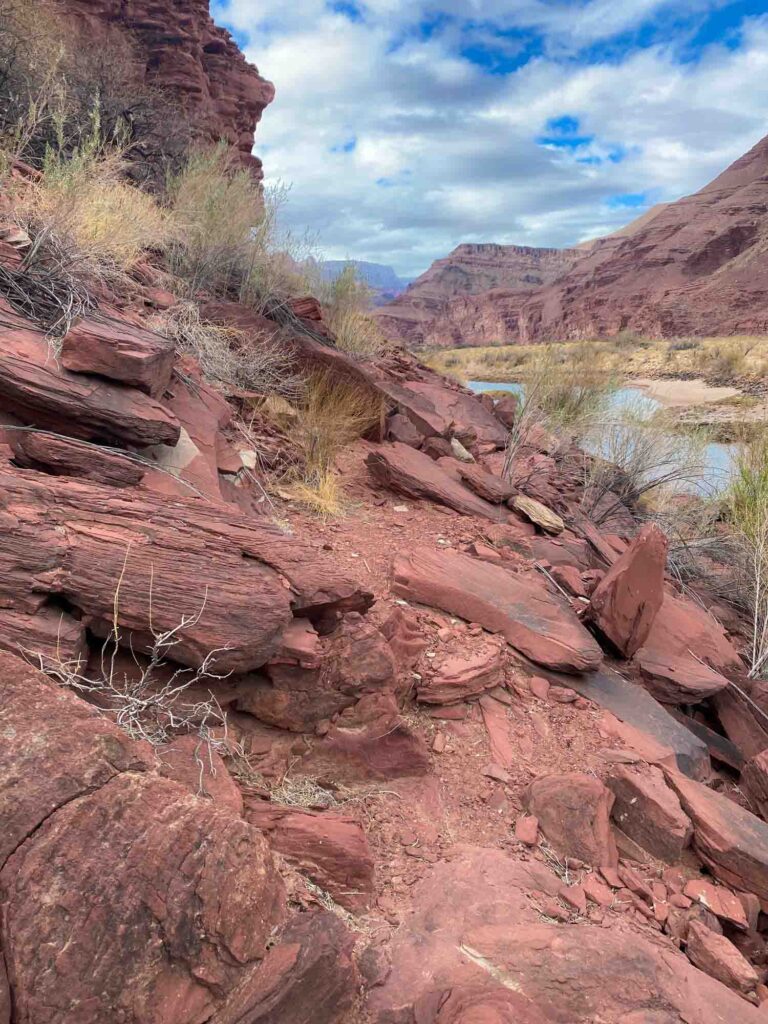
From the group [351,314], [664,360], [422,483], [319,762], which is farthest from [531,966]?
[664,360]

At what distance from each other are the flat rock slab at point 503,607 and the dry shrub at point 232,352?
299 cm

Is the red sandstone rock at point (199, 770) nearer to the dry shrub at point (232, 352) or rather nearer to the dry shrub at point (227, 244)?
the dry shrub at point (232, 352)

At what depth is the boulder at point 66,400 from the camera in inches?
133

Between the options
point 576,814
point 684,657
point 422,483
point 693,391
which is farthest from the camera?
point 693,391

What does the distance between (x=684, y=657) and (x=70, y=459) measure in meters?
4.71

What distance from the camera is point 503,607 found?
4.45m

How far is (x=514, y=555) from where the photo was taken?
564 cm

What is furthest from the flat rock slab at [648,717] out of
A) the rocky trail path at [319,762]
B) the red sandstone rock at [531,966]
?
the red sandstone rock at [531,966]

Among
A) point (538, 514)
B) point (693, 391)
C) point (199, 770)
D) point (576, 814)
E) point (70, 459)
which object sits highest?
point (693, 391)

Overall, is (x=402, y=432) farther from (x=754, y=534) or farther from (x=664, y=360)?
(x=664, y=360)

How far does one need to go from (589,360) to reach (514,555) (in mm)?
6613

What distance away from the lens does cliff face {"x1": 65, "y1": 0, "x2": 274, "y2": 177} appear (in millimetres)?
18500

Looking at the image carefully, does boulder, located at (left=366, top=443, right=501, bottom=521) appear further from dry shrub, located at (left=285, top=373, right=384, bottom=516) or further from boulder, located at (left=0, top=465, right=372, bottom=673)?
boulder, located at (left=0, top=465, right=372, bottom=673)

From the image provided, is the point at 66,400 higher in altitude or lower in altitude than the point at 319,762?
higher
